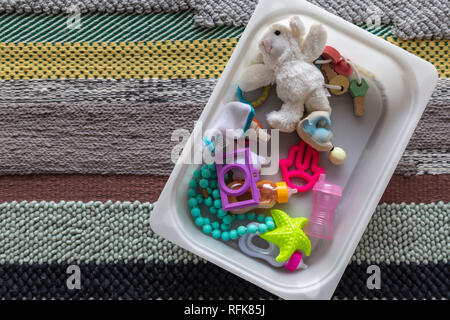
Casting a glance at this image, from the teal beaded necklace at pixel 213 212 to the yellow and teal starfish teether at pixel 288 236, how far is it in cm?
2

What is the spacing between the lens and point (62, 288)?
817 mm

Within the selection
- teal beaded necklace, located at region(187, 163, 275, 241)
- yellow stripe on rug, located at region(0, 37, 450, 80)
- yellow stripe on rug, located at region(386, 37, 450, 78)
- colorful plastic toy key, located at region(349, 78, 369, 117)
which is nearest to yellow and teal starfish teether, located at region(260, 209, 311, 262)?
teal beaded necklace, located at region(187, 163, 275, 241)

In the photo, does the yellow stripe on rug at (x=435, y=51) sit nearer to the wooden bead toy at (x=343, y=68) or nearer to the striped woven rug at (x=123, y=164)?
the striped woven rug at (x=123, y=164)

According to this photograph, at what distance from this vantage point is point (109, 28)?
884mm

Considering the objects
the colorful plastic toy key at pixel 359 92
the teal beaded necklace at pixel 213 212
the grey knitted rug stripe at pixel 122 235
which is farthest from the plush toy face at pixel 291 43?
the grey knitted rug stripe at pixel 122 235

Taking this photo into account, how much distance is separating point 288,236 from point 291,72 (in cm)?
32

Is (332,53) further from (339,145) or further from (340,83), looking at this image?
(339,145)

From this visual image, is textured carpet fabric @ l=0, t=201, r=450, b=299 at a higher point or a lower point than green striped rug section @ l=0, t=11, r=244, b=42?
lower

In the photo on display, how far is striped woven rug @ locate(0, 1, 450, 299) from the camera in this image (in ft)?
2.66

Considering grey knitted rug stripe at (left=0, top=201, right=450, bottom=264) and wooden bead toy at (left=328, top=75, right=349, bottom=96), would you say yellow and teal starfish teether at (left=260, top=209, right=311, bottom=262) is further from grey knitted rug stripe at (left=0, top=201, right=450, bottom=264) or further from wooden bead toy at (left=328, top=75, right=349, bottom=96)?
wooden bead toy at (left=328, top=75, right=349, bottom=96)

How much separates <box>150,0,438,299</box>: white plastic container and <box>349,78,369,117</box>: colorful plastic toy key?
21 mm

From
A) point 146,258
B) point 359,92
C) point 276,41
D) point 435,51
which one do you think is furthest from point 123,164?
point 435,51
